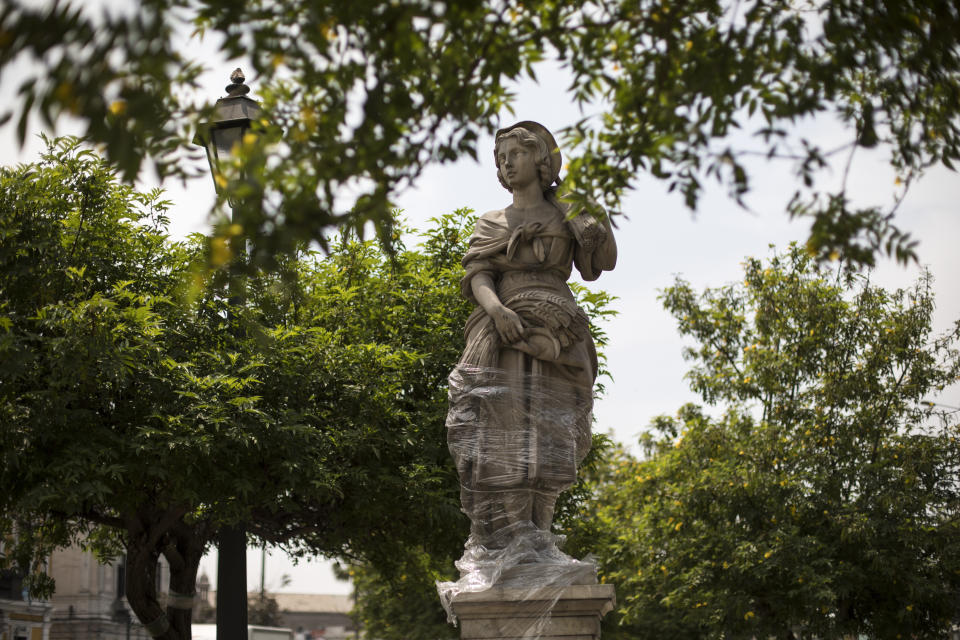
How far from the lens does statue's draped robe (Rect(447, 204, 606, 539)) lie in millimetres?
7582

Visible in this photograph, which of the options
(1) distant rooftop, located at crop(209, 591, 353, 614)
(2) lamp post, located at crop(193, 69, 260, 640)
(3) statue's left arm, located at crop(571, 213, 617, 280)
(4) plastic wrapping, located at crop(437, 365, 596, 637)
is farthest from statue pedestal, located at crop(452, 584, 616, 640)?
(1) distant rooftop, located at crop(209, 591, 353, 614)

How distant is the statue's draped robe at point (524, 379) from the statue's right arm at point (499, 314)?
81mm

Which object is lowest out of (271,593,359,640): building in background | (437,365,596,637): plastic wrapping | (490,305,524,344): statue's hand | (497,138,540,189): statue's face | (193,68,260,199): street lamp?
(271,593,359,640): building in background

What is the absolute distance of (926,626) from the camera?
20.1 metres

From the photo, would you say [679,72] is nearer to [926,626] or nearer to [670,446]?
[926,626]

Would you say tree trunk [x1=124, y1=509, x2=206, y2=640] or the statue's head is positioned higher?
the statue's head

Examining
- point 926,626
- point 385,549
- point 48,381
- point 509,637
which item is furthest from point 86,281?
point 926,626

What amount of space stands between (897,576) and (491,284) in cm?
1415

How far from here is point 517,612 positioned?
6.96m

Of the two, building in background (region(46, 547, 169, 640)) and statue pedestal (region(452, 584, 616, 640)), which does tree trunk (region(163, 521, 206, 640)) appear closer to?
statue pedestal (region(452, 584, 616, 640))

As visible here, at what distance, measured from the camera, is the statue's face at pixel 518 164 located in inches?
320

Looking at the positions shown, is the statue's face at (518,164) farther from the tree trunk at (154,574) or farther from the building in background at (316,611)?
the building in background at (316,611)

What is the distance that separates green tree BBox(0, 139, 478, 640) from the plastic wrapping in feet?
13.6

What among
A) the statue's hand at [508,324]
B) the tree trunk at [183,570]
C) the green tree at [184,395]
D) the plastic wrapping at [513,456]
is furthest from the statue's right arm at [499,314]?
the tree trunk at [183,570]
